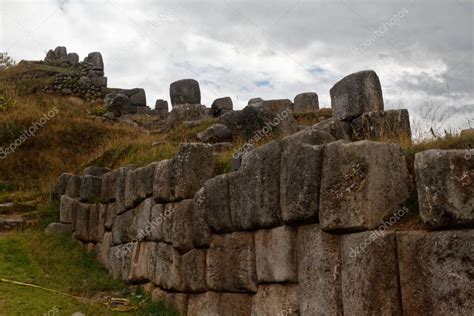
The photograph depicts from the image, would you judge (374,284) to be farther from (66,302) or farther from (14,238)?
(14,238)

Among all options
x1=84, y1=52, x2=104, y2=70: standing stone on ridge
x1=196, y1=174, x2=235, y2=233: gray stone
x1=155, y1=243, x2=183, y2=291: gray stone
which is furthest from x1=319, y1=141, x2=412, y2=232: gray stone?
x1=84, y1=52, x2=104, y2=70: standing stone on ridge

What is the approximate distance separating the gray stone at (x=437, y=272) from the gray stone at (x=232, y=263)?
2427 millimetres

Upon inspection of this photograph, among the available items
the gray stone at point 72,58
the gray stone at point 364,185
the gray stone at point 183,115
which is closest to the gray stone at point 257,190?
the gray stone at point 364,185

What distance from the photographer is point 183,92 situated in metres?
22.6

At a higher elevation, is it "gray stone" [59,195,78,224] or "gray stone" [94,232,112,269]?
"gray stone" [59,195,78,224]

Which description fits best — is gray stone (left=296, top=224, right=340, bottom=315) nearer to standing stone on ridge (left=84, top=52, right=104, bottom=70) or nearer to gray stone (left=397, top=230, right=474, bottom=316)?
gray stone (left=397, top=230, right=474, bottom=316)

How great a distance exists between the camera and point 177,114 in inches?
759

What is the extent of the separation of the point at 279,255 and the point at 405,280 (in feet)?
5.86

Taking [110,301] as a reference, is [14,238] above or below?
above

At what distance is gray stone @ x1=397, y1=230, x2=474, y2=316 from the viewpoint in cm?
418

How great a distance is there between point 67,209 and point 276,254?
9.39 m

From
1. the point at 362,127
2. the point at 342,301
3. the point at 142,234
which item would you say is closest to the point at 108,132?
the point at 142,234

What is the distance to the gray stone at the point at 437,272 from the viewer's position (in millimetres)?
4180

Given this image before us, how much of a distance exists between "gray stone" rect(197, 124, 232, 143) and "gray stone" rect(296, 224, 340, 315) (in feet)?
22.7
